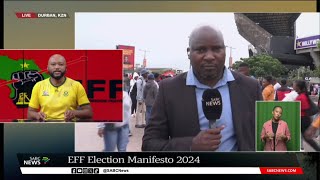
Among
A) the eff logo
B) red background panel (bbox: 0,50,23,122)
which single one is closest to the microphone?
the eff logo

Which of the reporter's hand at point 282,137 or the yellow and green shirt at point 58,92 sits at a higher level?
the yellow and green shirt at point 58,92

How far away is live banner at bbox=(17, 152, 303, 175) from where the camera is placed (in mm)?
4215

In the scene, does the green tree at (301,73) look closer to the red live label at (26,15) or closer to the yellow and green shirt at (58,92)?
the yellow and green shirt at (58,92)

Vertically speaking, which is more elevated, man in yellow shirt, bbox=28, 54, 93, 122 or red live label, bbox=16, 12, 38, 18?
red live label, bbox=16, 12, 38, 18

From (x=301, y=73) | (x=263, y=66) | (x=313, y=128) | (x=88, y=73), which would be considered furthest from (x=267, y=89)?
(x=88, y=73)

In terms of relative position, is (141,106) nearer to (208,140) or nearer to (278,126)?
(208,140)

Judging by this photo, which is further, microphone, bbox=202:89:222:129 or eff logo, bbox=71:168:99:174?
eff logo, bbox=71:168:99:174

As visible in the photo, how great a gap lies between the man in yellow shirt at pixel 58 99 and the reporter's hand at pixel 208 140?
1.18m

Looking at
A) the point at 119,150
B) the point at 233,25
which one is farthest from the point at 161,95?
the point at 233,25

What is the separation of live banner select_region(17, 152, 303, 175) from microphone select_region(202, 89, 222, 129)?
391 millimetres

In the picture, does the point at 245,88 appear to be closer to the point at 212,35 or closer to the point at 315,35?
the point at 212,35

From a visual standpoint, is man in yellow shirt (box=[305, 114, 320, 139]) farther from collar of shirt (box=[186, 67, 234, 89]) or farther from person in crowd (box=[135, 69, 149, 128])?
person in crowd (box=[135, 69, 149, 128])

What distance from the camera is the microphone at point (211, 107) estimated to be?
4109mm

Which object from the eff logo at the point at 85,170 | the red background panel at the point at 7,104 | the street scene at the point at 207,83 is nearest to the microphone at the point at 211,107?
the street scene at the point at 207,83
